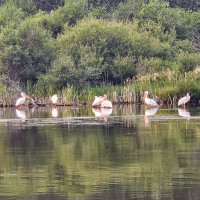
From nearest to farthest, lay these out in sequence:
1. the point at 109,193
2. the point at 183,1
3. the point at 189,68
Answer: the point at 109,193, the point at 189,68, the point at 183,1

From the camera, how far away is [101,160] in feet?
46.2

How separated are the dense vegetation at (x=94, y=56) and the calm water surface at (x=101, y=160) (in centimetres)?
1319

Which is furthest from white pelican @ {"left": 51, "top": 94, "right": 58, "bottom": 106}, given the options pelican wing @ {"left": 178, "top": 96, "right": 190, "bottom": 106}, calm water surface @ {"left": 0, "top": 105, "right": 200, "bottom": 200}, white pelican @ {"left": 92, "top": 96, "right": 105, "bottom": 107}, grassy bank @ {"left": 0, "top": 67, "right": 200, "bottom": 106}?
calm water surface @ {"left": 0, "top": 105, "right": 200, "bottom": 200}

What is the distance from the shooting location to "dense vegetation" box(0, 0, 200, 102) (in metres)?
37.0

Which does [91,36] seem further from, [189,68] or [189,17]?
[189,17]

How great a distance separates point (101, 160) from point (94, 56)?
1015 inches

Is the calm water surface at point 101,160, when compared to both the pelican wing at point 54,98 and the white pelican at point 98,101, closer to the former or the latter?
the white pelican at point 98,101

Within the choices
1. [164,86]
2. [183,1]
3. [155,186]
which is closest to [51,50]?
[164,86]

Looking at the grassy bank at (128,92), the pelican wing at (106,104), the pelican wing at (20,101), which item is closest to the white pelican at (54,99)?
the grassy bank at (128,92)

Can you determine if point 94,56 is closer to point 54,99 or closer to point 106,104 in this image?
point 54,99

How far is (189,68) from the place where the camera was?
129ft

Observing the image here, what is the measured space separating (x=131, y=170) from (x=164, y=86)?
2448cm

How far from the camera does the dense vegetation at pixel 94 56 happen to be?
37.0 metres

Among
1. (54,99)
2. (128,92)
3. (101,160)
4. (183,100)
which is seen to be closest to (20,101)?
(54,99)
